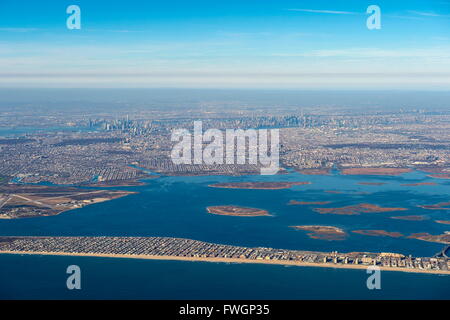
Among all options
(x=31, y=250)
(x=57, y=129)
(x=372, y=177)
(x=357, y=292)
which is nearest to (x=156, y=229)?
(x=31, y=250)

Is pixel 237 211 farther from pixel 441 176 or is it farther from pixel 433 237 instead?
pixel 441 176

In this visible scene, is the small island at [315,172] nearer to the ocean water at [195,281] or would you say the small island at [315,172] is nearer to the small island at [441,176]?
the small island at [441,176]

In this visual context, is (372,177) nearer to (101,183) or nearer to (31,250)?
(101,183)

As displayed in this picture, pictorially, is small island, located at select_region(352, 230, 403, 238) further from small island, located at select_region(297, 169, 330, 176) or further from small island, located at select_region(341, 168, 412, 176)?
small island, located at select_region(341, 168, 412, 176)

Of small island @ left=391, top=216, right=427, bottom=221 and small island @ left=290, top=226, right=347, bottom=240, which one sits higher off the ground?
small island @ left=391, top=216, right=427, bottom=221

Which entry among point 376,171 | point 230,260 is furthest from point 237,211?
point 376,171

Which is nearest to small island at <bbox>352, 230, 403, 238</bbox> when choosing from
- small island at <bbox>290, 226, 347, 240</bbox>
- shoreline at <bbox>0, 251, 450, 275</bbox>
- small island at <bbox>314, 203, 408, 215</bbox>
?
small island at <bbox>290, 226, 347, 240</bbox>
